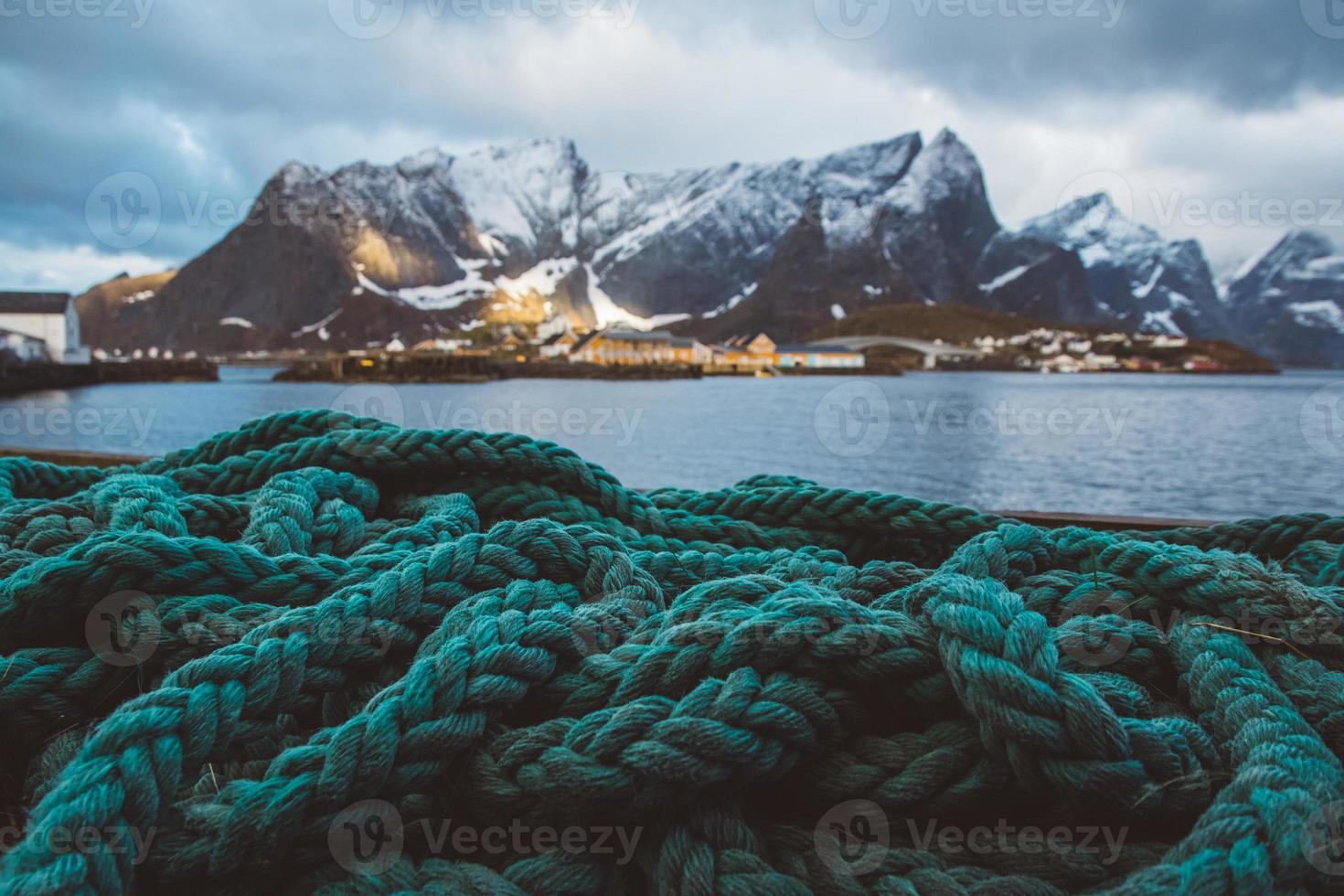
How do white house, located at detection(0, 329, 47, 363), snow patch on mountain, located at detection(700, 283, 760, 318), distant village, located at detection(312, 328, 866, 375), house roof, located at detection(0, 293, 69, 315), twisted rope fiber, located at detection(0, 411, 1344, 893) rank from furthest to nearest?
snow patch on mountain, located at detection(700, 283, 760, 318)
distant village, located at detection(312, 328, 866, 375)
house roof, located at detection(0, 293, 69, 315)
white house, located at detection(0, 329, 47, 363)
twisted rope fiber, located at detection(0, 411, 1344, 893)

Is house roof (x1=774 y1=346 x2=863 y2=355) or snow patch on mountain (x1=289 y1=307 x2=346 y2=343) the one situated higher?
snow patch on mountain (x1=289 y1=307 x2=346 y2=343)

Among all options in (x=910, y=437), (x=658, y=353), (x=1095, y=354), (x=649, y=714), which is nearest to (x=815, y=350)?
(x=658, y=353)

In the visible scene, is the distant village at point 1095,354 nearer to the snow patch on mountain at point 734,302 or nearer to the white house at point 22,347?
the snow patch on mountain at point 734,302

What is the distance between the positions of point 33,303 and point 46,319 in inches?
53.6

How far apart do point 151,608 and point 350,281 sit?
116 metres

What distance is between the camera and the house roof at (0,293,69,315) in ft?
154

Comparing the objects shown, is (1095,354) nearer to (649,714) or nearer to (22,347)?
(649,714)

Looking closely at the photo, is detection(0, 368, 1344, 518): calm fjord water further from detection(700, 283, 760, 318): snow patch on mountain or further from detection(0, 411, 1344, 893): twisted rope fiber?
detection(700, 283, 760, 318): snow patch on mountain

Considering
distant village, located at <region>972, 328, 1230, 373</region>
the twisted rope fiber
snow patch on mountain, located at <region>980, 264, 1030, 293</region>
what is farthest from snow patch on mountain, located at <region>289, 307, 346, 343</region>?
the twisted rope fiber

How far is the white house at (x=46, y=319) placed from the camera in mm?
46812

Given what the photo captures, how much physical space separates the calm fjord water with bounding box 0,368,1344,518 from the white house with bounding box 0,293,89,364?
19.8 meters

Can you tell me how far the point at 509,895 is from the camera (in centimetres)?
82

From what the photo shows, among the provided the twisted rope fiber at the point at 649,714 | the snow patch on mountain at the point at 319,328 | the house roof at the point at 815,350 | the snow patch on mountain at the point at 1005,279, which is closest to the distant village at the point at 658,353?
the house roof at the point at 815,350

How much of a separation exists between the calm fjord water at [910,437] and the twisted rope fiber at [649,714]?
26.5 ft
